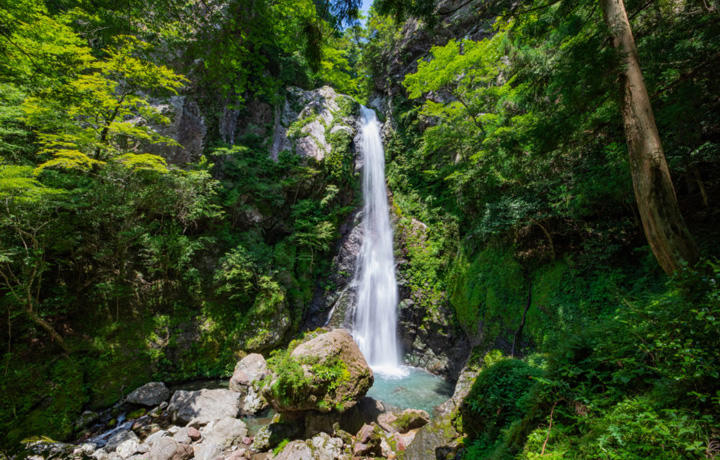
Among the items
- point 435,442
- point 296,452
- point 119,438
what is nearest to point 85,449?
point 119,438

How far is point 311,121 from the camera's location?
15.6m

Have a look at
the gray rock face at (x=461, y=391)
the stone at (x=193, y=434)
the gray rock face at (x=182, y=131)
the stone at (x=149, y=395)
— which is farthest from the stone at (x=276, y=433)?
the gray rock face at (x=182, y=131)

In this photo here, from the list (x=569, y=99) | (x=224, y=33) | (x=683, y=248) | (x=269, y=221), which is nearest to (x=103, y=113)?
(x=224, y=33)

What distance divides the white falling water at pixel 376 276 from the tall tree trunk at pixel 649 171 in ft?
28.4

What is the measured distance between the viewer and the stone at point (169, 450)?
202 inches

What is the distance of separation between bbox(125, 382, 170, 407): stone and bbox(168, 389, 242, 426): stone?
28.4 inches

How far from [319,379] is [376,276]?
7.65 m

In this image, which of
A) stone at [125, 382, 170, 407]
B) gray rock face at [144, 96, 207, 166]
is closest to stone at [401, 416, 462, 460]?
stone at [125, 382, 170, 407]

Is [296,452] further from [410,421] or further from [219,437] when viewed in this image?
[410,421]

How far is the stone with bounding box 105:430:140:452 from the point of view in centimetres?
551

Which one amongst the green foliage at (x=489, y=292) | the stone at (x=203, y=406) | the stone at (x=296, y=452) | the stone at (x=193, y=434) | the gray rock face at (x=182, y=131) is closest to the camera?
the stone at (x=296, y=452)

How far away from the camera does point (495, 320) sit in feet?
22.4

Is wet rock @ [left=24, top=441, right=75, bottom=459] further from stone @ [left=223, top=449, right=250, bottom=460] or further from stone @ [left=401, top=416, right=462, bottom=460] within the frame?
stone @ [left=401, top=416, right=462, bottom=460]

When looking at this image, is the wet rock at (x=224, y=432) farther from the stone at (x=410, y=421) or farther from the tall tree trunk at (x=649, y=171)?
the tall tree trunk at (x=649, y=171)
